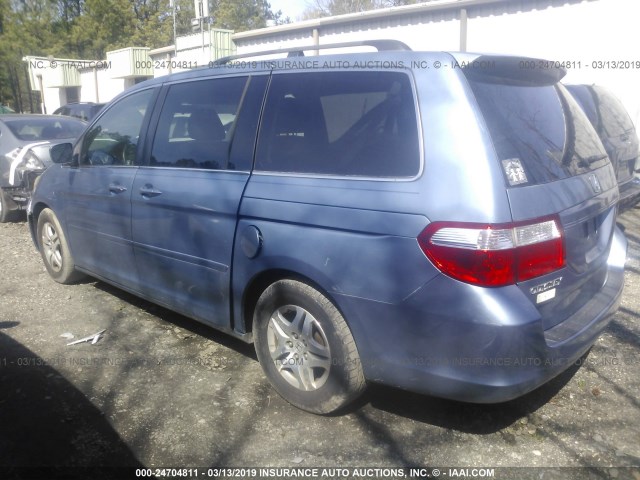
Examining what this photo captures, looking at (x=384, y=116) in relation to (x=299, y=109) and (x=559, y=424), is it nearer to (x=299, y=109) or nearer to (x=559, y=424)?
(x=299, y=109)

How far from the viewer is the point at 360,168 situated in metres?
2.78

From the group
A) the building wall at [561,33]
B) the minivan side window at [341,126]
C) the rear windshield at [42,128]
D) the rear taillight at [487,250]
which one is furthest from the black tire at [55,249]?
the building wall at [561,33]

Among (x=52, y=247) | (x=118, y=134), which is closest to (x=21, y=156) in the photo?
(x=52, y=247)

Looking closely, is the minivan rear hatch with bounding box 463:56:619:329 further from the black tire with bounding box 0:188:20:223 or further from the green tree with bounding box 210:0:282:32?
the green tree with bounding box 210:0:282:32

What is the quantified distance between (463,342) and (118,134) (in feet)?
10.5

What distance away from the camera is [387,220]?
256cm

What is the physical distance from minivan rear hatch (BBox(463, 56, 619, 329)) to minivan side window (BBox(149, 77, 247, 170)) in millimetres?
1546

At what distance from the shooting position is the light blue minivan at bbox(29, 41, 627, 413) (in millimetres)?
2422

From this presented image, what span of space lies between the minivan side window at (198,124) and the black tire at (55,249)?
67.5 inches

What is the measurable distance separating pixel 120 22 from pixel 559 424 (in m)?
37.0

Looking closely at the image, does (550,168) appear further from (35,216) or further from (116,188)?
(35,216)

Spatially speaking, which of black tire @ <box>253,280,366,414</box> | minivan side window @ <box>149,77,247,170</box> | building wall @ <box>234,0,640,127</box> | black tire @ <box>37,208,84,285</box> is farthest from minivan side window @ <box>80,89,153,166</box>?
building wall @ <box>234,0,640,127</box>

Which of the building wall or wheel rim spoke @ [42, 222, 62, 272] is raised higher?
the building wall

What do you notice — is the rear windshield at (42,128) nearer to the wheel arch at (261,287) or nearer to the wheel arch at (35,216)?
the wheel arch at (35,216)
